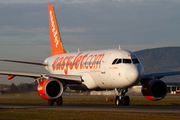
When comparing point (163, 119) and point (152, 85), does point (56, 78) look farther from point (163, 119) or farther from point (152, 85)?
point (163, 119)

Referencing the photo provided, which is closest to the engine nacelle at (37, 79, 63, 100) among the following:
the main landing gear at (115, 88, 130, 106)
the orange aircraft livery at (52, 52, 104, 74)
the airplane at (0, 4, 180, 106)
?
the airplane at (0, 4, 180, 106)

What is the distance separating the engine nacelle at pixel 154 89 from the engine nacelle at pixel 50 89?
745 centimetres

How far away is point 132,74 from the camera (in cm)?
2631

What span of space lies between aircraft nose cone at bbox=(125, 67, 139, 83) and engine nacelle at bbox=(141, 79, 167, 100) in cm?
426

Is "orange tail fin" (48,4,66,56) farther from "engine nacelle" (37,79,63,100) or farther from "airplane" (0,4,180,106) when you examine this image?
"engine nacelle" (37,79,63,100)

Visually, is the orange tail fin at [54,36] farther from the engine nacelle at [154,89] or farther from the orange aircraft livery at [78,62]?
the engine nacelle at [154,89]

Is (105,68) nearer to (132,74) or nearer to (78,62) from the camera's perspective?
(132,74)

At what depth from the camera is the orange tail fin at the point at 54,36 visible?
43.2 meters

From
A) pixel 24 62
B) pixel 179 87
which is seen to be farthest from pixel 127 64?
pixel 179 87

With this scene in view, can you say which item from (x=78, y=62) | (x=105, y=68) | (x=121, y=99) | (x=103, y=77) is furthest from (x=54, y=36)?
(x=121, y=99)

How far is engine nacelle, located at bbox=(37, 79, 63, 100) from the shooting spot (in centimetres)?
2894

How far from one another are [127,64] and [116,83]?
1912 millimetres

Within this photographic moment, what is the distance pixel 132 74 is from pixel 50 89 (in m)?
7.77

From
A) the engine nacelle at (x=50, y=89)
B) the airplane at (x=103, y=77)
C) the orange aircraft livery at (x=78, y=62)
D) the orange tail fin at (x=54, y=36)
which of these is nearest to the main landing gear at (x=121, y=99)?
the airplane at (x=103, y=77)
